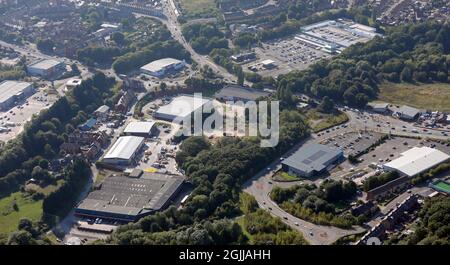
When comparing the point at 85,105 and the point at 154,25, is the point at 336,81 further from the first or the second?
the point at 154,25

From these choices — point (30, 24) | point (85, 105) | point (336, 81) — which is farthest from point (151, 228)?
point (30, 24)

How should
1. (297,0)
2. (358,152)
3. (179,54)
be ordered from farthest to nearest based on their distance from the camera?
(297,0)
(179,54)
(358,152)

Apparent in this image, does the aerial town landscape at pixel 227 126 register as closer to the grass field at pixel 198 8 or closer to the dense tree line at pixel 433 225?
the dense tree line at pixel 433 225

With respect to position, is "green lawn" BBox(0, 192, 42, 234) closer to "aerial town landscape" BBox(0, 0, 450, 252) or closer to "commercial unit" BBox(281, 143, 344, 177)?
"aerial town landscape" BBox(0, 0, 450, 252)

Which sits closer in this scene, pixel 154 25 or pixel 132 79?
pixel 132 79

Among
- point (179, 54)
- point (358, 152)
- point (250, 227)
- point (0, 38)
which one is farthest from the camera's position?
point (0, 38)

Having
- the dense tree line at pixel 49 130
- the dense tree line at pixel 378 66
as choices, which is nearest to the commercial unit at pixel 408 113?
the dense tree line at pixel 378 66

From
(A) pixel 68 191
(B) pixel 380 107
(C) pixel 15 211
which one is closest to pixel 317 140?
(B) pixel 380 107
